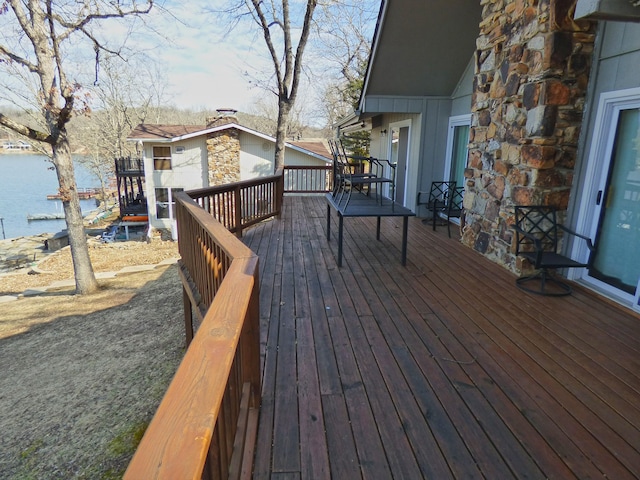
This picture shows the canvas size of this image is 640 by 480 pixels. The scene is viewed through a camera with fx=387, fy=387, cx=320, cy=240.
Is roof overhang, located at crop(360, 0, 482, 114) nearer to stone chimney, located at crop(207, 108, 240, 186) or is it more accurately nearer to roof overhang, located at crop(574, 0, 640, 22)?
roof overhang, located at crop(574, 0, 640, 22)

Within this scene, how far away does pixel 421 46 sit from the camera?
5.80m

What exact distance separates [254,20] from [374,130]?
16.7 feet

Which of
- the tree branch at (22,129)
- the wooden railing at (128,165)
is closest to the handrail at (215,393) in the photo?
the tree branch at (22,129)

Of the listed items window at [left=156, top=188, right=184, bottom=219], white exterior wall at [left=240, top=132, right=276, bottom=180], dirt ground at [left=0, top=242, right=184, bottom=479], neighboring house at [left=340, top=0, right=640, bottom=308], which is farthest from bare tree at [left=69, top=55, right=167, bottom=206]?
neighboring house at [left=340, top=0, right=640, bottom=308]

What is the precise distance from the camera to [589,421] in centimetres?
194

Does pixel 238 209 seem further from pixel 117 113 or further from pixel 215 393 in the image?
pixel 117 113

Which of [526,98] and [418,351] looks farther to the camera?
[526,98]

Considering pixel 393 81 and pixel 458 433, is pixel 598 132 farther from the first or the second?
pixel 393 81

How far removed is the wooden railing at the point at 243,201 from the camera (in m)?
5.09

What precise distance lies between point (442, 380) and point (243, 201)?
15.4 ft

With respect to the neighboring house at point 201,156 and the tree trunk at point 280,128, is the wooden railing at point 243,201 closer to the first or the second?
the tree trunk at point 280,128

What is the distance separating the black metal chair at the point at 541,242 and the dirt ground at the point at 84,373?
389 cm

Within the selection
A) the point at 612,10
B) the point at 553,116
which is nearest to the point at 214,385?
the point at 612,10

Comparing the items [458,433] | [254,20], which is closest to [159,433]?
[458,433]
